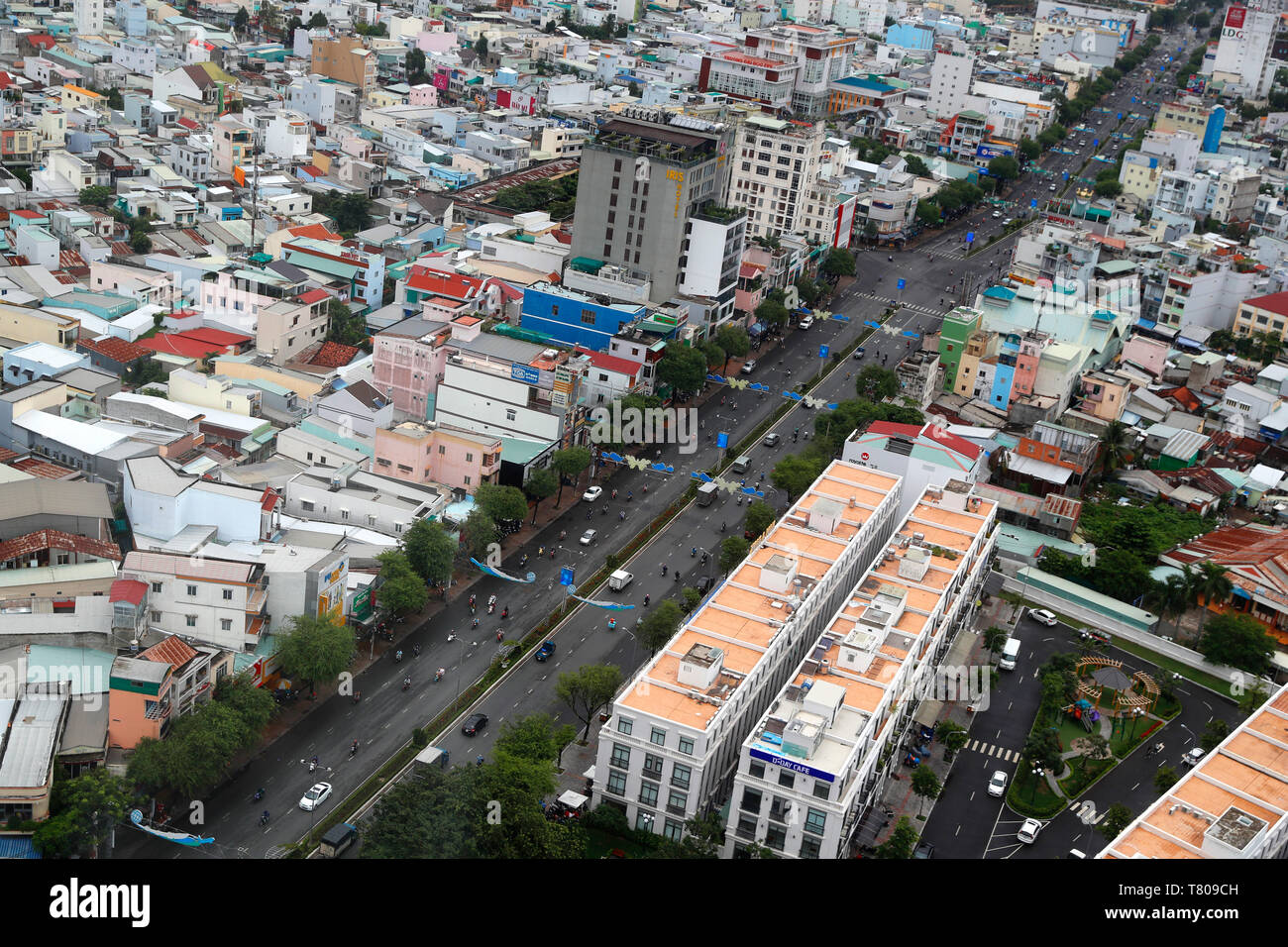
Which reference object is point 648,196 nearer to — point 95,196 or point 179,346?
point 179,346

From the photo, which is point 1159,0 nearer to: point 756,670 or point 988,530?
point 988,530

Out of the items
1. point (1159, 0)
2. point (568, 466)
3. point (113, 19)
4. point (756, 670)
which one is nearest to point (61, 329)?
point (568, 466)

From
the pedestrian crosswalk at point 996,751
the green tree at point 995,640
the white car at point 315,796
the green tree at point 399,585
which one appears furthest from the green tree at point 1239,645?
the white car at point 315,796

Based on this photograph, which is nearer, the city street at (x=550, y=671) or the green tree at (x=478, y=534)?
the city street at (x=550, y=671)

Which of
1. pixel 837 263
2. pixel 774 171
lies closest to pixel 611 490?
pixel 837 263

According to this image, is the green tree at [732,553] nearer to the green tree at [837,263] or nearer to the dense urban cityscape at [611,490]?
the dense urban cityscape at [611,490]

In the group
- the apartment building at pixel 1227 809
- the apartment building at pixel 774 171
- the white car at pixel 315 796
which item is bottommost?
the white car at pixel 315 796

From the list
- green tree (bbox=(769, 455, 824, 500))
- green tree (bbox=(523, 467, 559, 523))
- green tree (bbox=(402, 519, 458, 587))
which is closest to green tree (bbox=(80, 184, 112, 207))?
green tree (bbox=(523, 467, 559, 523))
